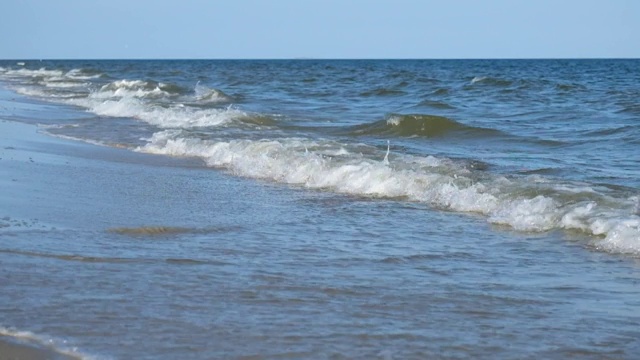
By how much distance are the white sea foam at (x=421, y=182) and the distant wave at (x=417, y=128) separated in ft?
13.3

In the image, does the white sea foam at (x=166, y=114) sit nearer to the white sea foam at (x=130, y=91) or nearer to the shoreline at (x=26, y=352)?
the white sea foam at (x=130, y=91)

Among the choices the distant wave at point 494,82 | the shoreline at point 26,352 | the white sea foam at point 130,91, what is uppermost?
the distant wave at point 494,82

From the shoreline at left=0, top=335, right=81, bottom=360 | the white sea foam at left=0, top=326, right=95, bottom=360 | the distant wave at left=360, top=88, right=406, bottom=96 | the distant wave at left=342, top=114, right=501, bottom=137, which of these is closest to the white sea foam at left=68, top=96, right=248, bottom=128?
the distant wave at left=342, top=114, right=501, bottom=137

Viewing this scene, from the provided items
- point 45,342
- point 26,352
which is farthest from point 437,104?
point 26,352

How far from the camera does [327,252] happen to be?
21.4 feet

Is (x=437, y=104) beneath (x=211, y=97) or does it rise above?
above

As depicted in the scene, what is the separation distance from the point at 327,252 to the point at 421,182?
11.3 feet

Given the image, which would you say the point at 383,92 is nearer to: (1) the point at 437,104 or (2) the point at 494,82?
(2) the point at 494,82

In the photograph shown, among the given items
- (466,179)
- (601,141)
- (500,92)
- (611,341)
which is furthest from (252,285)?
(500,92)

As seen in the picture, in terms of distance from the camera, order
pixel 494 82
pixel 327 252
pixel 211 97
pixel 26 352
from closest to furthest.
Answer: pixel 26 352, pixel 327 252, pixel 211 97, pixel 494 82

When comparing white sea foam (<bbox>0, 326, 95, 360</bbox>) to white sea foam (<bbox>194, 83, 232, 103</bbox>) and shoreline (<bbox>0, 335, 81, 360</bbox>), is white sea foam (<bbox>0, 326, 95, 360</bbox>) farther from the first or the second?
white sea foam (<bbox>194, 83, 232, 103</bbox>)

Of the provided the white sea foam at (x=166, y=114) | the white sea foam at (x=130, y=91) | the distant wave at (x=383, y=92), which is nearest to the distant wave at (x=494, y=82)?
the distant wave at (x=383, y=92)

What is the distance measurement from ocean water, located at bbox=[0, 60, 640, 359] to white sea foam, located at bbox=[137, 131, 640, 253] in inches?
1.0

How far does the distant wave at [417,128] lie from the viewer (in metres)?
17.2
